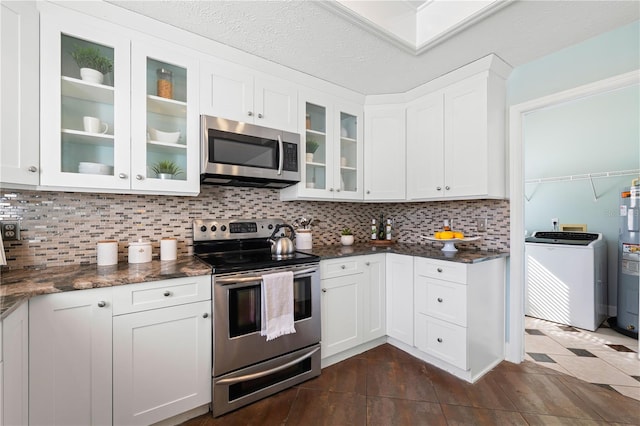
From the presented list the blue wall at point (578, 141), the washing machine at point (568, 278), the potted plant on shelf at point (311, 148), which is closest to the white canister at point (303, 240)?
the potted plant on shelf at point (311, 148)

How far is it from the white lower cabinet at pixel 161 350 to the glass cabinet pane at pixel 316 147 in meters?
1.26

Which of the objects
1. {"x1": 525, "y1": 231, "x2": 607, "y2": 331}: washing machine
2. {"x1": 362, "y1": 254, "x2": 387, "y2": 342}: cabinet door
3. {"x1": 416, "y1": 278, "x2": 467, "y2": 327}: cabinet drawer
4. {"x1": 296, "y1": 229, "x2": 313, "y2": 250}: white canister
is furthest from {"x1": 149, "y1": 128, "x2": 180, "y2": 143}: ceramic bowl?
{"x1": 525, "y1": 231, "x2": 607, "y2": 331}: washing machine

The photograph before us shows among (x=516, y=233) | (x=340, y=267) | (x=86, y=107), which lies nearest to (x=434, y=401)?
(x=340, y=267)

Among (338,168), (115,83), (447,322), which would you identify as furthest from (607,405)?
(115,83)

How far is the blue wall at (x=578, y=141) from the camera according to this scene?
206cm

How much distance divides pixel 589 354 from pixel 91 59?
428cm

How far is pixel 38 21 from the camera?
1463 mm

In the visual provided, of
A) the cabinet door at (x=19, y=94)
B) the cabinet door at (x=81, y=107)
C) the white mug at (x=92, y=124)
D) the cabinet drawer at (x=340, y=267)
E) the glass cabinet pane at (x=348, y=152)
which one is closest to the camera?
the cabinet door at (x=19, y=94)

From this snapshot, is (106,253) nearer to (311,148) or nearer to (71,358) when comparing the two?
(71,358)

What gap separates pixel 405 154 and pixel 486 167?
766 mm

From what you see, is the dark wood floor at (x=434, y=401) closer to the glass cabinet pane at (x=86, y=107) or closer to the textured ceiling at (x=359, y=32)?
the glass cabinet pane at (x=86, y=107)

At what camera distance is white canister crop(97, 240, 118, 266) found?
1717 millimetres

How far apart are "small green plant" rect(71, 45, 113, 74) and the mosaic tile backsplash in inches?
30.7

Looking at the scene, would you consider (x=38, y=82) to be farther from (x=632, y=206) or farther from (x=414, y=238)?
(x=632, y=206)
